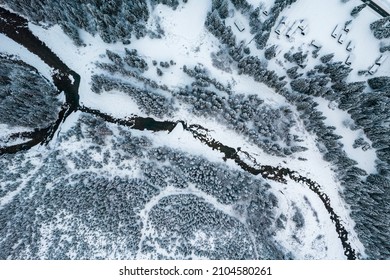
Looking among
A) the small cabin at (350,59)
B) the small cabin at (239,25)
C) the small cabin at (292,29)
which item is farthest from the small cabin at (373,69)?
the small cabin at (239,25)

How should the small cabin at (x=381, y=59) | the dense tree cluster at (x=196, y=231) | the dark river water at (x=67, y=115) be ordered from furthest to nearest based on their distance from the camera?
1. the small cabin at (x=381, y=59)
2. the dark river water at (x=67, y=115)
3. the dense tree cluster at (x=196, y=231)

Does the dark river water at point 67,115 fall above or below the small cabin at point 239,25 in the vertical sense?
below

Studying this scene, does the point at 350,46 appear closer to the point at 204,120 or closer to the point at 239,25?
the point at 239,25

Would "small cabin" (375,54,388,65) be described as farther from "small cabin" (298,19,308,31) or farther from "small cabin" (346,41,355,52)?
"small cabin" (298,19,308,31)

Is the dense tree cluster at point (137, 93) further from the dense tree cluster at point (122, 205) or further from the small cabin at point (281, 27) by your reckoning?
the small cabin at point (281, 27)

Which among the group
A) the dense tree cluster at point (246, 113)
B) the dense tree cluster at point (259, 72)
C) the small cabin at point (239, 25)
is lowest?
the dense tree cluster at point (246, 113)
